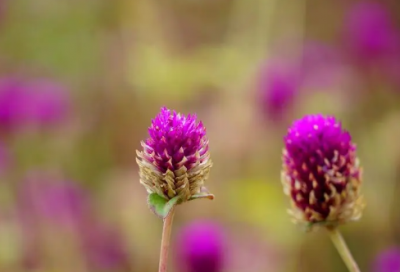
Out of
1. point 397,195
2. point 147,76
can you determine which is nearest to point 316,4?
point 397,195

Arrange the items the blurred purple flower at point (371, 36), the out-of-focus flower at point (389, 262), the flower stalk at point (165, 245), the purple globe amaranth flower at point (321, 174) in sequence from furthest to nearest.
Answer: the blurred purple flower at point (371, 36), the out-of-focus flower at point (389, 262), the purple globe amaranth flower at point (321, 174), the flower stalk at point (165, 245)

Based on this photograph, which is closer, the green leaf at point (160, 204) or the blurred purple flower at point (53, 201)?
the green leaf at point (160, 204)

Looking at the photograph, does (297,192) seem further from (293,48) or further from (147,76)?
(293,48)

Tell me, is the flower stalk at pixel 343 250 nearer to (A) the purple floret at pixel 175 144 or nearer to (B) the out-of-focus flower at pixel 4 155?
(A) the purple floret at pixel 175 144

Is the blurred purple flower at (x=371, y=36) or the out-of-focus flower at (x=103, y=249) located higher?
the blurred purple flower at (x=371, y=36)

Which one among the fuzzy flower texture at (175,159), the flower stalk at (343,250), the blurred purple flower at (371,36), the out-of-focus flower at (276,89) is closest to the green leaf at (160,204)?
the fuzzy flower texture at (175,159)

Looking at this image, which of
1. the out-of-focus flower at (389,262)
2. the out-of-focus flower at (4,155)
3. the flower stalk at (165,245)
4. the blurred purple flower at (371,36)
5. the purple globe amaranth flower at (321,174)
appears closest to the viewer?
the flower stalk at (165,245)

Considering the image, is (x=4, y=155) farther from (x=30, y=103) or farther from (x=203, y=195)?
(x=203, y=195)
